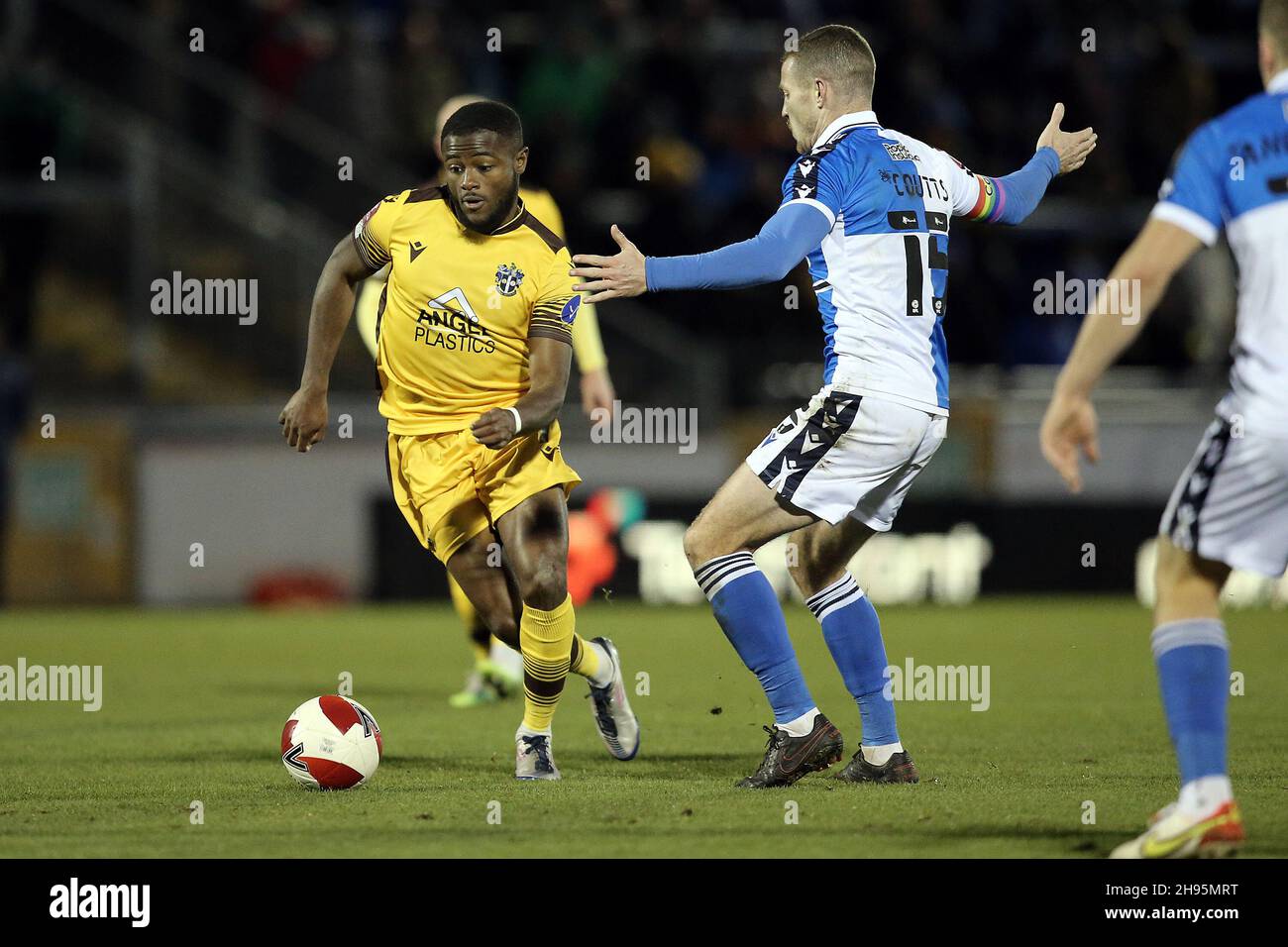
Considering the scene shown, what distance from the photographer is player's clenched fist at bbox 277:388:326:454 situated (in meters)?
6.78

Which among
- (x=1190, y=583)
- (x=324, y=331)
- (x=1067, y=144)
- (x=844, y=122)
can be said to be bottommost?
(x=1190, y=583)

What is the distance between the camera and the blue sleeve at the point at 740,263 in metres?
5.56

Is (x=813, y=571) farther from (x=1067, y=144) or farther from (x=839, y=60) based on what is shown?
(x=1067, y=144)

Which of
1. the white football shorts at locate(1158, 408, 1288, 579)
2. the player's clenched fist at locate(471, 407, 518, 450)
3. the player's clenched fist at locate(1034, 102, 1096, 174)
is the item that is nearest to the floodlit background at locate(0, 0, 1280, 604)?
the player's clenched fist at locate(1034, 102, 1096, 174)

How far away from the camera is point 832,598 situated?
656 cm

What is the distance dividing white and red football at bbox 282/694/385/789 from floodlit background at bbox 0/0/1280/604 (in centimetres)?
870

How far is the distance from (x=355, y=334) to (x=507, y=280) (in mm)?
8739

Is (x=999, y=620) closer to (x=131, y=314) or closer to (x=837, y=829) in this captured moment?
(x=131, y=314)

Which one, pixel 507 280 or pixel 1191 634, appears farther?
pixel 507 280

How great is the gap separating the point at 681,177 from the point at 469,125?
10470mm

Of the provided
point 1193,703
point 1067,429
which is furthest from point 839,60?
point 1193,703
